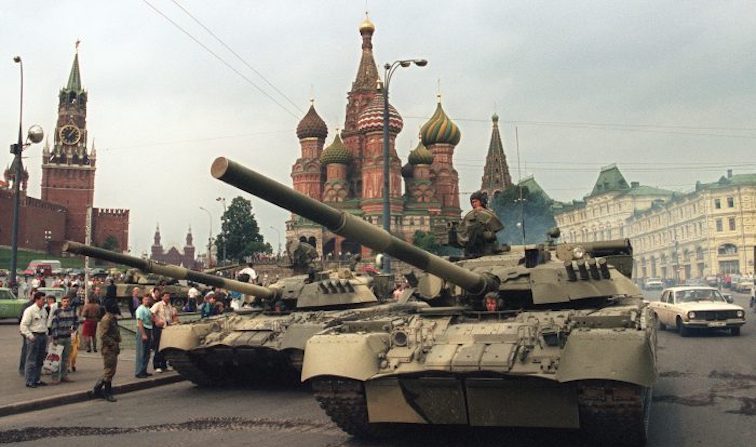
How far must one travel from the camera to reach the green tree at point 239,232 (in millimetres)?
69938

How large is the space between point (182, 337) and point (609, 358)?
254 inches

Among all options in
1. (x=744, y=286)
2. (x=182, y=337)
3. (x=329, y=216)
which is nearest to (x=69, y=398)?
(x=182, y=337)

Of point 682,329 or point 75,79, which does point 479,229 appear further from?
point 75,79

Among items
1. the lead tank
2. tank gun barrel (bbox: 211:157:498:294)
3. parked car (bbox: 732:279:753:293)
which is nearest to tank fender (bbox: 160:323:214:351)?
the lead tank

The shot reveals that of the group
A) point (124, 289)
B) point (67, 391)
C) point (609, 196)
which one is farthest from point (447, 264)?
point (609, 196)

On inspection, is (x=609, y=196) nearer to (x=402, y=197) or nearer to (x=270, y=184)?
(x=402, y=197)

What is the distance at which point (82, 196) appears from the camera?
306ft

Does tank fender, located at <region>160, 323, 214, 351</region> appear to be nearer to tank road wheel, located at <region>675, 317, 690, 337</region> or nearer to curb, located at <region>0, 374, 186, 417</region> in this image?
curb, located at <region>0, 374, 186, 417</region>

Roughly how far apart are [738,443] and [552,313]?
2035mm

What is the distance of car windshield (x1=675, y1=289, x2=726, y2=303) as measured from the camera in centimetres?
1644

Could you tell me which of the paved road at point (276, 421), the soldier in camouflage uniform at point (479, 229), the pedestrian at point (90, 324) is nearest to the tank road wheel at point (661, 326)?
the paved road at point (276, 421)

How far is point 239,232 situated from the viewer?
70812mm

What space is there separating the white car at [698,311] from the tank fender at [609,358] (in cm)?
1023

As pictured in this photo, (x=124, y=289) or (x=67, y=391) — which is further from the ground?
(x=124, y=289)
